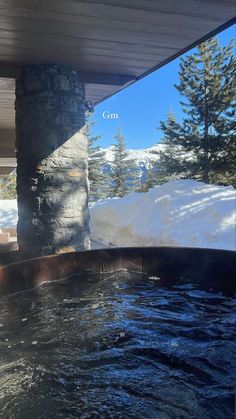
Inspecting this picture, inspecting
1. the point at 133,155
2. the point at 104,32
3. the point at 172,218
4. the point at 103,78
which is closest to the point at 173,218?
the point at 172,218

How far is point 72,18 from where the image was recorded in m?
2.61

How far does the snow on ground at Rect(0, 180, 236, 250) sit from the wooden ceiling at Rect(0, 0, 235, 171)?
8.68 ft

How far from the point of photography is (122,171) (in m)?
26.4

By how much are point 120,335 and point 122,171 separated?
80.7ft

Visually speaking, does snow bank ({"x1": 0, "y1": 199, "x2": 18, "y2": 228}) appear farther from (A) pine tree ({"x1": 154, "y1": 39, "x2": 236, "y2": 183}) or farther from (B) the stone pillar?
(A) pine tree ({"x1": 154, "y1": 39, "x2": 236, "y2": 183})

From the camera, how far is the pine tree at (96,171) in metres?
22.7

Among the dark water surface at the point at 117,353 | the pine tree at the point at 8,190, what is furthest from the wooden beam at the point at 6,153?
the pine tree at the point at 8,190

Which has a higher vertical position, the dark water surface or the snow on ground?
the snow on ground

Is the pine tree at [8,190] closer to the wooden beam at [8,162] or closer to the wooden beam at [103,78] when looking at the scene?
the wooden beam at [8,162]

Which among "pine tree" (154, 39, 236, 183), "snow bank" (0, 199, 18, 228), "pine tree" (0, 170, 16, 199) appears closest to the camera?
"snow bank" (0, 199, 18, 228)

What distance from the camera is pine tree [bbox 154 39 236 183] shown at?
15203 millimetres

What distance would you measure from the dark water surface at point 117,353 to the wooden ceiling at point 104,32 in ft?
6.60

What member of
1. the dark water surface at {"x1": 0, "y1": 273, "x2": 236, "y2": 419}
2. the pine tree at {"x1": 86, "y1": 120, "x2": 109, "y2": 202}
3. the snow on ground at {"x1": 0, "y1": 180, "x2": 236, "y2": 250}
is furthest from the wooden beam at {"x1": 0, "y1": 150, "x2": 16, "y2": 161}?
the pine tree at {"x1": 86, "y1": 120, "x2": 109, "y2": 202}

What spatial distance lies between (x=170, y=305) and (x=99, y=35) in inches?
85.5
